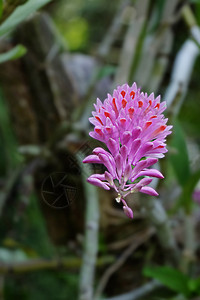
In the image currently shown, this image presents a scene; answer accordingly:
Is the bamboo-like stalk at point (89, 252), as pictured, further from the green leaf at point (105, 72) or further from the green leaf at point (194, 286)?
the green leaf at point (105, 72)

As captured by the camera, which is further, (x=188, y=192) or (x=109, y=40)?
(x=109, y=40)

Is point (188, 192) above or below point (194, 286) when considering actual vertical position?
above

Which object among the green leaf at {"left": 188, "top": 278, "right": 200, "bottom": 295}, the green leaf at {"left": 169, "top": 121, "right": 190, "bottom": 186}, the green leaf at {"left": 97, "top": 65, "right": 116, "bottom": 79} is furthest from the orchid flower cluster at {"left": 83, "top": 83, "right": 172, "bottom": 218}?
the green leaf at {"left": 97, "top": 65, "right": 116, "bottom": 79}

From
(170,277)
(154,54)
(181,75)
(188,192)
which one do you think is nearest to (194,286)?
(170,277)

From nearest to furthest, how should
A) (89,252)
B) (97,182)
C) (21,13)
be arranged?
(97,182) → (21,13) → (89,252)

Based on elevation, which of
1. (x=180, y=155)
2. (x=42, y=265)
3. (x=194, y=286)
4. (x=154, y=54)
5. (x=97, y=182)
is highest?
(x=97, y=182)

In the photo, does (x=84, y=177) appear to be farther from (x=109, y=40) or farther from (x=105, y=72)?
(x=109, y=40)

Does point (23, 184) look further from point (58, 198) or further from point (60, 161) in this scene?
point (58, 198)
